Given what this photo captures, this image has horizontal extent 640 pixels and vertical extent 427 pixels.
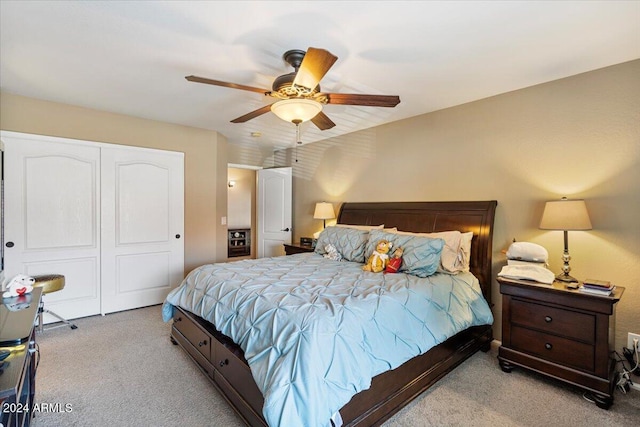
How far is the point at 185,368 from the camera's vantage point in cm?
246

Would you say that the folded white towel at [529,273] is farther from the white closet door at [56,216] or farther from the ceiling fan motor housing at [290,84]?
the white closet door at [56,216]

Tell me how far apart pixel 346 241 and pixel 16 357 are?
2662 mm

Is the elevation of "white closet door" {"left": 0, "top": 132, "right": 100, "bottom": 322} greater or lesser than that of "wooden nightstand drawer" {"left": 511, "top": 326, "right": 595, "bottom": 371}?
greater

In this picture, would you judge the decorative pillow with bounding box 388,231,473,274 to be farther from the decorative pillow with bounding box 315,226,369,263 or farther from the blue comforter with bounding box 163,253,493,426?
the decorative pillow with bounding box 315,226,369,263

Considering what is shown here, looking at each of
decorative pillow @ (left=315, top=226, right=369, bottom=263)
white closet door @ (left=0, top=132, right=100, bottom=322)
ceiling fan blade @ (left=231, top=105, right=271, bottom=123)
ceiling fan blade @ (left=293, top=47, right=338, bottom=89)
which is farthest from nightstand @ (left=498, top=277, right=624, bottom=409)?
white closet door @ (left=0, top=132, right=100, bottom=322)

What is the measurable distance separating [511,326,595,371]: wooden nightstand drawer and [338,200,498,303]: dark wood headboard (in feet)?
1.72

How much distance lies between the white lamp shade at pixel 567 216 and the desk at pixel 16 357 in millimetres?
3157

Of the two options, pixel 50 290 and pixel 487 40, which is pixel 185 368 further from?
pixel 487 40

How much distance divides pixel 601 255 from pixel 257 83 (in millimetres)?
3248

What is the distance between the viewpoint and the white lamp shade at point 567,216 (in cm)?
223

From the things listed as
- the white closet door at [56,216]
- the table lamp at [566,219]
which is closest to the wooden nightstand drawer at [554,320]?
the table lamp at [566,219]

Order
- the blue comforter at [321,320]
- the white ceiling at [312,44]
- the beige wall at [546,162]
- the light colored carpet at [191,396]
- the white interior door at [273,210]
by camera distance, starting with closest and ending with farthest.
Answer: the blue comforter at [321,320] < the white ceiling at [312,44] < the light colored carpet at [191,396] < the beige wall at [546,162] < the white interior door at [273,210]

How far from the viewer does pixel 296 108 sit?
2.19 m

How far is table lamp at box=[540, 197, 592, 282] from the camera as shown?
2.24 meters
